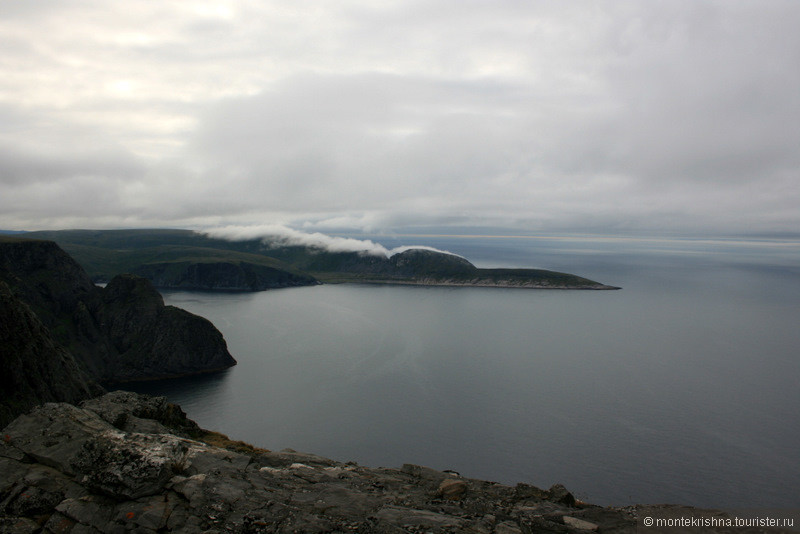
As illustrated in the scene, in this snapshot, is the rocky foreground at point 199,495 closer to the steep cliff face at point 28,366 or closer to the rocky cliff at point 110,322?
the steep cliff face at point 28,366

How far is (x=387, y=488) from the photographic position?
22.8 m

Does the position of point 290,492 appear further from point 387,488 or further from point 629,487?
point 629,487

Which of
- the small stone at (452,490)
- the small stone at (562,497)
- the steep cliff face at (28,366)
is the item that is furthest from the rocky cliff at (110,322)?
the small stone at (562,497)

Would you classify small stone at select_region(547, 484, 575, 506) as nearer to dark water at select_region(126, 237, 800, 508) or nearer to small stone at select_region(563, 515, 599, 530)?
small stone at select_region(563, 515, 599, 530)

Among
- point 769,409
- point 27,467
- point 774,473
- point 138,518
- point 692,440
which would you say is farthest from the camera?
point 769,409

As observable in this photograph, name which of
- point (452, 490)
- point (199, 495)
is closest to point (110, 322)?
point (199, 495)

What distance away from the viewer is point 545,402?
76.2m

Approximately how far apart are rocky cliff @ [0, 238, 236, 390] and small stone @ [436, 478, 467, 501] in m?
93.1

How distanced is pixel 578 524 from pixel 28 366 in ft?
201

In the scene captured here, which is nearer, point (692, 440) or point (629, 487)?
point (629, 487)

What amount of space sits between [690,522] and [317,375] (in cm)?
7620

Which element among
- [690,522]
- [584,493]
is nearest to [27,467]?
[690,522]

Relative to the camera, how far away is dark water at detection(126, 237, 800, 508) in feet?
176

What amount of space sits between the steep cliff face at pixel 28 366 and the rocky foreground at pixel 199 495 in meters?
33.7
